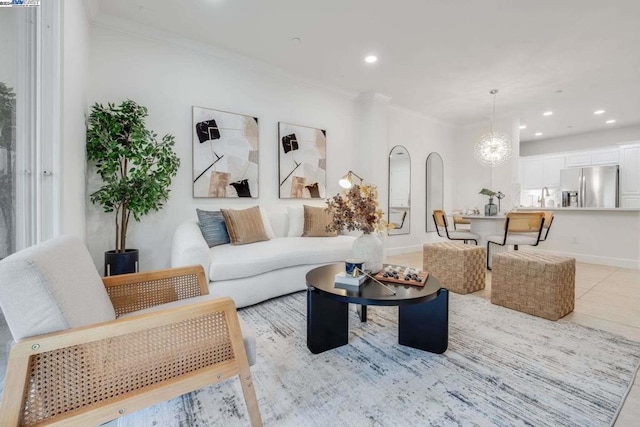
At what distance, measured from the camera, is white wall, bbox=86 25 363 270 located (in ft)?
9.45

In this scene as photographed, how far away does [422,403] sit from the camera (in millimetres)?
1432

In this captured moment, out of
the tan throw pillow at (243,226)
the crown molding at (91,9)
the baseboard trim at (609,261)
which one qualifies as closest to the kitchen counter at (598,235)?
the baseboard trim at (609,261)

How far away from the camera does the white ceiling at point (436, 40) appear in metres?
2.69

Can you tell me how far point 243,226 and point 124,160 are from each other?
1255 mm

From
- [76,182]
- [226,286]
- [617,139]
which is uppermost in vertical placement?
[617,139]

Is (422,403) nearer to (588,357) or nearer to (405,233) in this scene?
(588,357)

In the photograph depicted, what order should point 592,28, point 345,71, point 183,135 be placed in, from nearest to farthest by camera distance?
point 592,28
point 183,135
point 345,71

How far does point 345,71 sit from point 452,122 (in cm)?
341

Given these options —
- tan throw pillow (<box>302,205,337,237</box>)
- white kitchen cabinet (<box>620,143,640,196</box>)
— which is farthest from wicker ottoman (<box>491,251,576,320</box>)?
white kitchen cabinet (<box>620,143,640,196</box>)

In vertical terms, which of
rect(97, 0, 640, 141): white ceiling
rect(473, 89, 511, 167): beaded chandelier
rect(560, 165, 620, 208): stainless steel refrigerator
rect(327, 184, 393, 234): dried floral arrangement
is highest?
rect(97, 0, 640, 141): white ceiling

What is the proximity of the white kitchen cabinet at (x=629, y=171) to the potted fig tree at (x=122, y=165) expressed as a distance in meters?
8.66

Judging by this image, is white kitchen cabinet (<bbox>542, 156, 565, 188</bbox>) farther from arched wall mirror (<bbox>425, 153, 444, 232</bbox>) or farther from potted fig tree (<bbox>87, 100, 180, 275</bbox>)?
potted fig tree (<bbox>87, 100, 180, 275</bbox>)

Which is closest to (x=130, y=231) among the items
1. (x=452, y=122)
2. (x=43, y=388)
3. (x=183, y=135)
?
(x=183, y=135)

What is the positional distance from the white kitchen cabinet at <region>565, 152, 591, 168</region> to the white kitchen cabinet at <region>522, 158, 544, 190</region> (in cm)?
58
